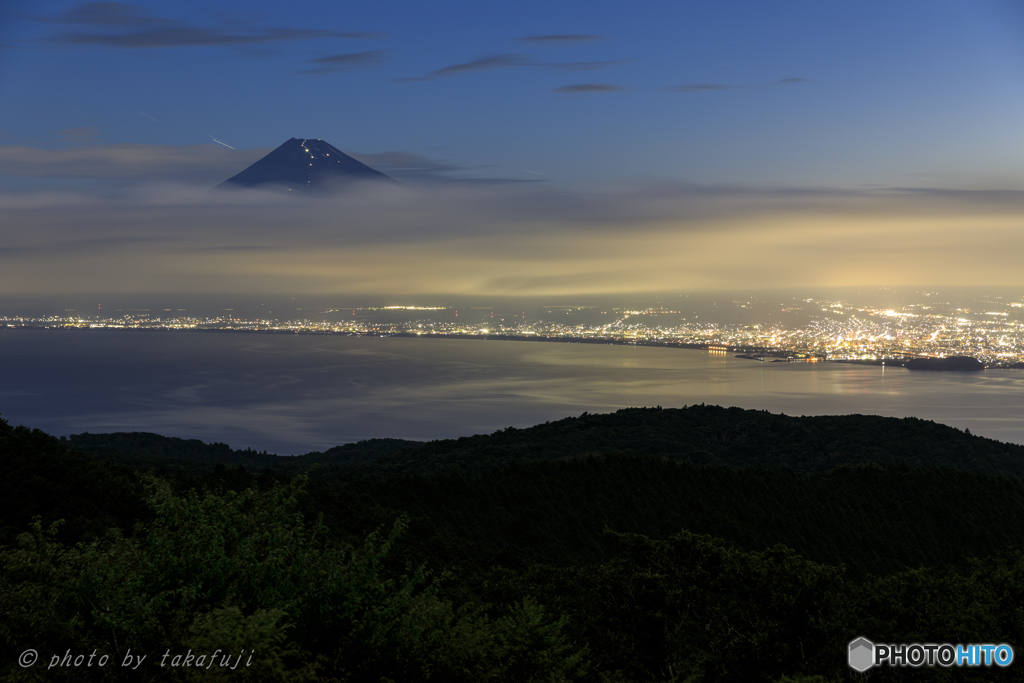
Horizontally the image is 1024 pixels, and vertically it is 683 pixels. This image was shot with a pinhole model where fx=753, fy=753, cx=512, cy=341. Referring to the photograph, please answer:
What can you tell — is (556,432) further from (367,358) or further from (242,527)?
(367,358)

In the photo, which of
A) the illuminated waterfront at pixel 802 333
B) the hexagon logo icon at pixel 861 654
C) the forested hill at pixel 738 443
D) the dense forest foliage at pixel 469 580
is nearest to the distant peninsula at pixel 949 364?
the illuminated waterfront at pixel 802 333

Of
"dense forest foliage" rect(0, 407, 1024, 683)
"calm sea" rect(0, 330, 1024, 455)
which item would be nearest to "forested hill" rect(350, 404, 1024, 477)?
"dense forest foliage" rect(0, 407, 1024, 683)

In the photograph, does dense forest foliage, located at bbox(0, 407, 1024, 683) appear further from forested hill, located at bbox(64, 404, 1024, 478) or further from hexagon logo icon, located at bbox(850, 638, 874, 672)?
forested hill, located at bbox(64, 404, 1024, 478)

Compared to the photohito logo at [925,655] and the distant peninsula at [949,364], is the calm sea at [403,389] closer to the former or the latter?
the distant peninsula at [949,364]

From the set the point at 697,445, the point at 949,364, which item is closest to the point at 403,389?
the point at 697,445

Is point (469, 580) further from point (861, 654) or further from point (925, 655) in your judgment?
point (925, 655)

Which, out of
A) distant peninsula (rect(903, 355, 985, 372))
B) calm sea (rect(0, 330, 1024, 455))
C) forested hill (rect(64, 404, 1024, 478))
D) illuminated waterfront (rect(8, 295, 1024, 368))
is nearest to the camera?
forested hill (rect(64, 404, 1024, 478))

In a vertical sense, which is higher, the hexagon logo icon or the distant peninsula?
the hexagon logo icon

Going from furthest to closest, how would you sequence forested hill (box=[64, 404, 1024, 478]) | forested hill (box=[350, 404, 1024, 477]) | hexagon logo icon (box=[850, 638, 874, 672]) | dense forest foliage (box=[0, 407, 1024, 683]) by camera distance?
forested hill (box=[64, 404, 1024, 478]) < forested hill (box=[350, 404, 1024, 477]) < hexagon logo icon (box=[850, 638, 874, 672]) < dense forest foliage (box=[0, 407, 1024, 683])
